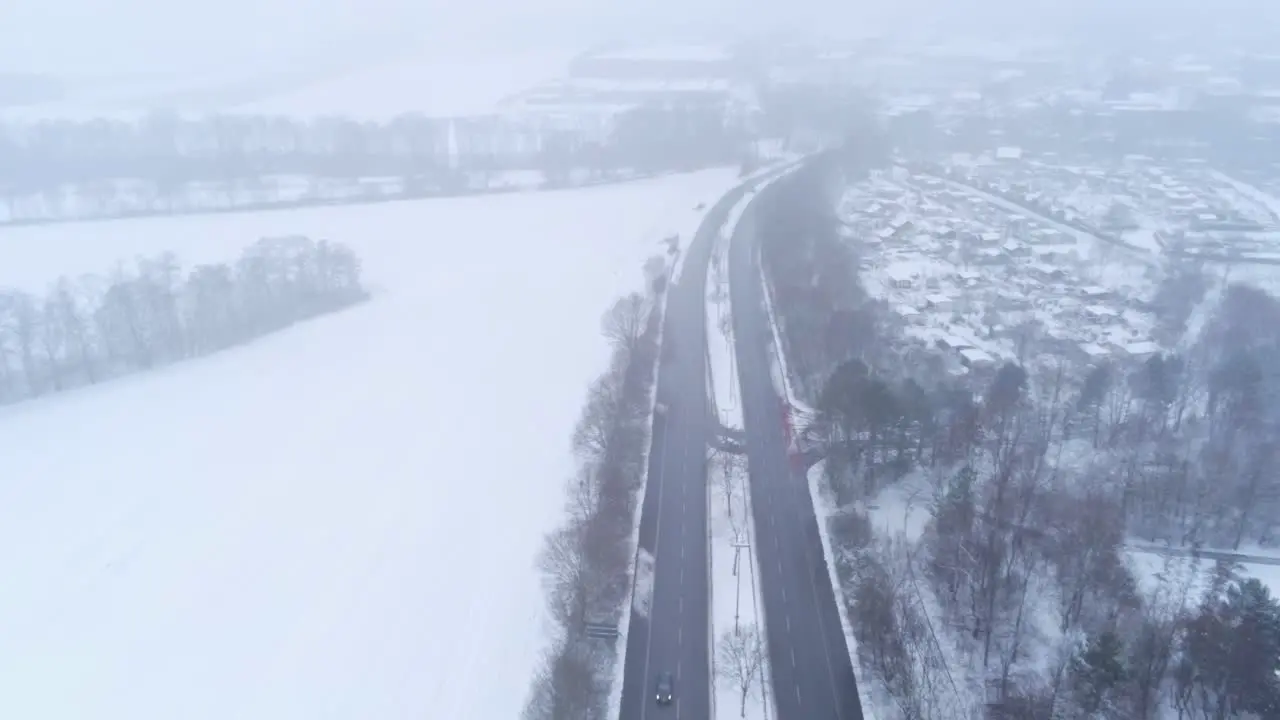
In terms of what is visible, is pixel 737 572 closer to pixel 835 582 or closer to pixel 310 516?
pixel 835 582

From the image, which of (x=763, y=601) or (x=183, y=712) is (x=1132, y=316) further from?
(x=183, y=712)

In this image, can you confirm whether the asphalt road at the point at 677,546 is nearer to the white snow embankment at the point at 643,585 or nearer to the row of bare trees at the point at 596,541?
the white snow embankment at the point at 643,585

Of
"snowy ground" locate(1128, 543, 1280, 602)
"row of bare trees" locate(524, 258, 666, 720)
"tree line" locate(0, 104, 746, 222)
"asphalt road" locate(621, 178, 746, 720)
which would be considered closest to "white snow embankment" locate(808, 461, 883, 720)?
"asphalt road" locate(621, 178, 746, 720)

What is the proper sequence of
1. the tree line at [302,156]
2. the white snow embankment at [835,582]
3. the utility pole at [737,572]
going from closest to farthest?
the white snow embankment at [835,582], the utility pole at [737,572], the tree line at [302,156]

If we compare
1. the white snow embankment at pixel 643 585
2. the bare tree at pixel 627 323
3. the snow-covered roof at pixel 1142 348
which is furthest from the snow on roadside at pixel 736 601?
the snow-covered roof at pixel 1142 348

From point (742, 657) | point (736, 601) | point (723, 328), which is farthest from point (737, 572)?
point (723, 328)

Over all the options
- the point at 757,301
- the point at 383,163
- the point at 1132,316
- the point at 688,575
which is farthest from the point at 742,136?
the point at 688,575
